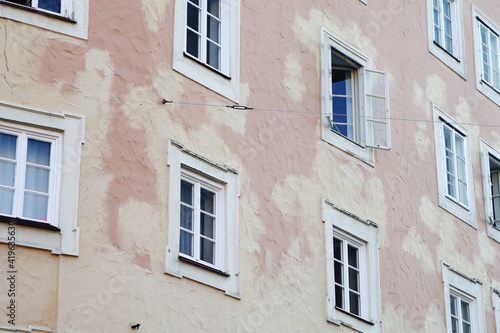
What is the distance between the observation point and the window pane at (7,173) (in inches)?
609

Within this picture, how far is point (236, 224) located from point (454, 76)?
27.6 feet

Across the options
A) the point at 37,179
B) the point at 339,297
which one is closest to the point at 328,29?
the point at 339,297

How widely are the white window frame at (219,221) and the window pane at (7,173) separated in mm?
2300

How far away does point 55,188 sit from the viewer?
15.7 metres

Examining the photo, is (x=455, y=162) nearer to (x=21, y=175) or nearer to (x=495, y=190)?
(x=495, y=190)

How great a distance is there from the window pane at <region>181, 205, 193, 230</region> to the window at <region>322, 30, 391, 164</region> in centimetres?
404

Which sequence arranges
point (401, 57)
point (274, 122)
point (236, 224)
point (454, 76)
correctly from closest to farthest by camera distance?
point (236, 224) < point (274, 122) < point (401, 57) < point (454, 76)

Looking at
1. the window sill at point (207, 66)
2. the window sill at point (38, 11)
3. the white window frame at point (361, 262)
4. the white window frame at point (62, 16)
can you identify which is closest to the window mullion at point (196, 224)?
the window sill at point (207, 66)

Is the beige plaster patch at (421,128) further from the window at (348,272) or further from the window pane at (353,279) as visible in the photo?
the window pane at (353,279)

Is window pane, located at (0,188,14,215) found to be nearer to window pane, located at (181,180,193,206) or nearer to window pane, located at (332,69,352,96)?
window pane, located at (181,180,193,206)

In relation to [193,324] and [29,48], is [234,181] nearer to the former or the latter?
[193,324]

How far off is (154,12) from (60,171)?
3.08 m

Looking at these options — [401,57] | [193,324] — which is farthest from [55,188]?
[401,57]

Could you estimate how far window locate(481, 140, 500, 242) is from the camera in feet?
78.8
